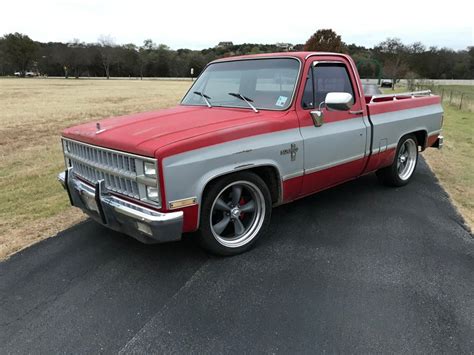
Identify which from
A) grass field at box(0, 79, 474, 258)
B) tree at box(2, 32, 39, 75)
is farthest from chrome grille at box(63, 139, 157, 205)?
tree at box(2, 32, 39, 75)

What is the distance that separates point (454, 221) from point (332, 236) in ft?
5.36

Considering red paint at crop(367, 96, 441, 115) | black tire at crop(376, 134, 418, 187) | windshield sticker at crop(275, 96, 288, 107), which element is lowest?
black tire at crop(376, 134, 418, 187)

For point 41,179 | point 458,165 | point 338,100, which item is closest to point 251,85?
point 338,100

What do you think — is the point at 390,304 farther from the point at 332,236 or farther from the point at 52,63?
the point at 52,63

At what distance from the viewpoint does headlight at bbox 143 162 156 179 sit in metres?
3.04

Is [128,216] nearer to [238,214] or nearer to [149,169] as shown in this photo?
[149,169]

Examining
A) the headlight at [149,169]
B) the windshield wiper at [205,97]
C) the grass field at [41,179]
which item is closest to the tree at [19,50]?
the grass field at [41,179]

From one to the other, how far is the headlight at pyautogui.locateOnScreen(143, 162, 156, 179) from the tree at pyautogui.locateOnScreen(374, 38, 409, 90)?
2366 inches

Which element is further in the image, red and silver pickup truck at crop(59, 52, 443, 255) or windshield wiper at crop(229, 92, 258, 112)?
windshield wiper at crop(229, 92, 258, 112)

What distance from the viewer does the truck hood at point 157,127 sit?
10.5 feet

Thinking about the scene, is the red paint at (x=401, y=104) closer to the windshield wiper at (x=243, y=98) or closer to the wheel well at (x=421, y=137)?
the wheel well at (x=421, y=137)

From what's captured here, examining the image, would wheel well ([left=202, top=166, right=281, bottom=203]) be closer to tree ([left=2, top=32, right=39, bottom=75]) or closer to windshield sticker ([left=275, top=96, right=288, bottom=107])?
windshield sticker ([left=275, top=96, right=288, bottom=107])

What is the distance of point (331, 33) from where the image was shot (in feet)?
257

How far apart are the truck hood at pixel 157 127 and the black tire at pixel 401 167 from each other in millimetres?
2664
